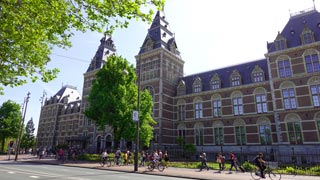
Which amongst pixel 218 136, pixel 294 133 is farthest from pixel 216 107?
pixel 294 133

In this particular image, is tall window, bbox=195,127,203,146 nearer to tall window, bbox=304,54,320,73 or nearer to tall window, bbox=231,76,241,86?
tall window, bbox=231,76,241,86

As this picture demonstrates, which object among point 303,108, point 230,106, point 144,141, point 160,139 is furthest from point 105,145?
point 303,108

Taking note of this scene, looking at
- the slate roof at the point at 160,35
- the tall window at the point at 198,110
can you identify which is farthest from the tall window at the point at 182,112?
the slate roof at the point at 160,35

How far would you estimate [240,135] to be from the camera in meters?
35.1

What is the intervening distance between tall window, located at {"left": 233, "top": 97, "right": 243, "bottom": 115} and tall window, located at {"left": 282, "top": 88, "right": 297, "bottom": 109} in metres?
6.90

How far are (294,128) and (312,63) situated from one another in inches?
336

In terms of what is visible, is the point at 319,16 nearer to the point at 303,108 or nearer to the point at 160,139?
the point at 303,108

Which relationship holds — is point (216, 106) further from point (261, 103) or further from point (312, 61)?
point (312, 61)

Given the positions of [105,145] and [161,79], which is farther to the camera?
[105,145]

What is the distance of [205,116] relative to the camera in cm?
3928

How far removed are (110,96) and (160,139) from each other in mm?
13538

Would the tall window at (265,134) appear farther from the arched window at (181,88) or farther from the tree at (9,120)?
the tree at (9,120)

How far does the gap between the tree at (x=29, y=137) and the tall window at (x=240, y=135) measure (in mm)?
66434

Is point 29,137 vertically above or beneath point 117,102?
beneath
